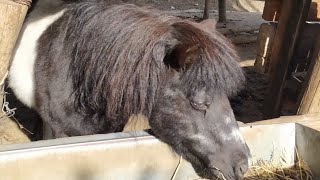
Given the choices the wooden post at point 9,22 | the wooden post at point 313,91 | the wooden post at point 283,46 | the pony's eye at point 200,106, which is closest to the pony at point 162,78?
the pony's eye at point 200,106

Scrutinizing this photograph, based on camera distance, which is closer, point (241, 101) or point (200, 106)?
point (200, 106)

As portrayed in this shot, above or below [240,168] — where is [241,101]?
below

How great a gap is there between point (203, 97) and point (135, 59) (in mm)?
459

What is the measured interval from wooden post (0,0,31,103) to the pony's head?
0.94 metres

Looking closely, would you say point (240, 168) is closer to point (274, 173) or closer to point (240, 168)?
point (240, 168)

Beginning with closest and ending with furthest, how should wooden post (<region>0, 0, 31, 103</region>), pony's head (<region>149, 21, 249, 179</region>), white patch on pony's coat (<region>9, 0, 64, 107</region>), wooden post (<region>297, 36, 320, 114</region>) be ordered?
pony's head (<region>149, 21, 249, 179</region>), wooden post (<region>0, 0, 31, 103</region>), wooden post (<region>297, 36, 320, 114</region>), white patch on pony's coat (<region>9, 0, 64, 107</region>)

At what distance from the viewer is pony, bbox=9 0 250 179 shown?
2.43m

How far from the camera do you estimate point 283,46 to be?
4.30 metres

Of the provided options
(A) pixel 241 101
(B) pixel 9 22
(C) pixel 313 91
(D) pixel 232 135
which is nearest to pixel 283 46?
(A) pixel 241 101

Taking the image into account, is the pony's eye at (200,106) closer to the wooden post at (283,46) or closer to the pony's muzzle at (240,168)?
the pony's muzzle at (240,168)

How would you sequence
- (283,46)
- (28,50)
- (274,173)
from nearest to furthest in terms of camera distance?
(274,173) < (28,50) < (283,46)

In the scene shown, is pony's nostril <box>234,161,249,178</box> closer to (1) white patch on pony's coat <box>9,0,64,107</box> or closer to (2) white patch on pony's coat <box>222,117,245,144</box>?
(2) white patch on pony's coat <box>222,117,245,144</box>

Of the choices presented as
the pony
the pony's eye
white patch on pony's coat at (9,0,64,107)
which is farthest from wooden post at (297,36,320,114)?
white patch on pony's coat at (9,0,64,107)

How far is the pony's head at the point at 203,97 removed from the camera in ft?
7.89
